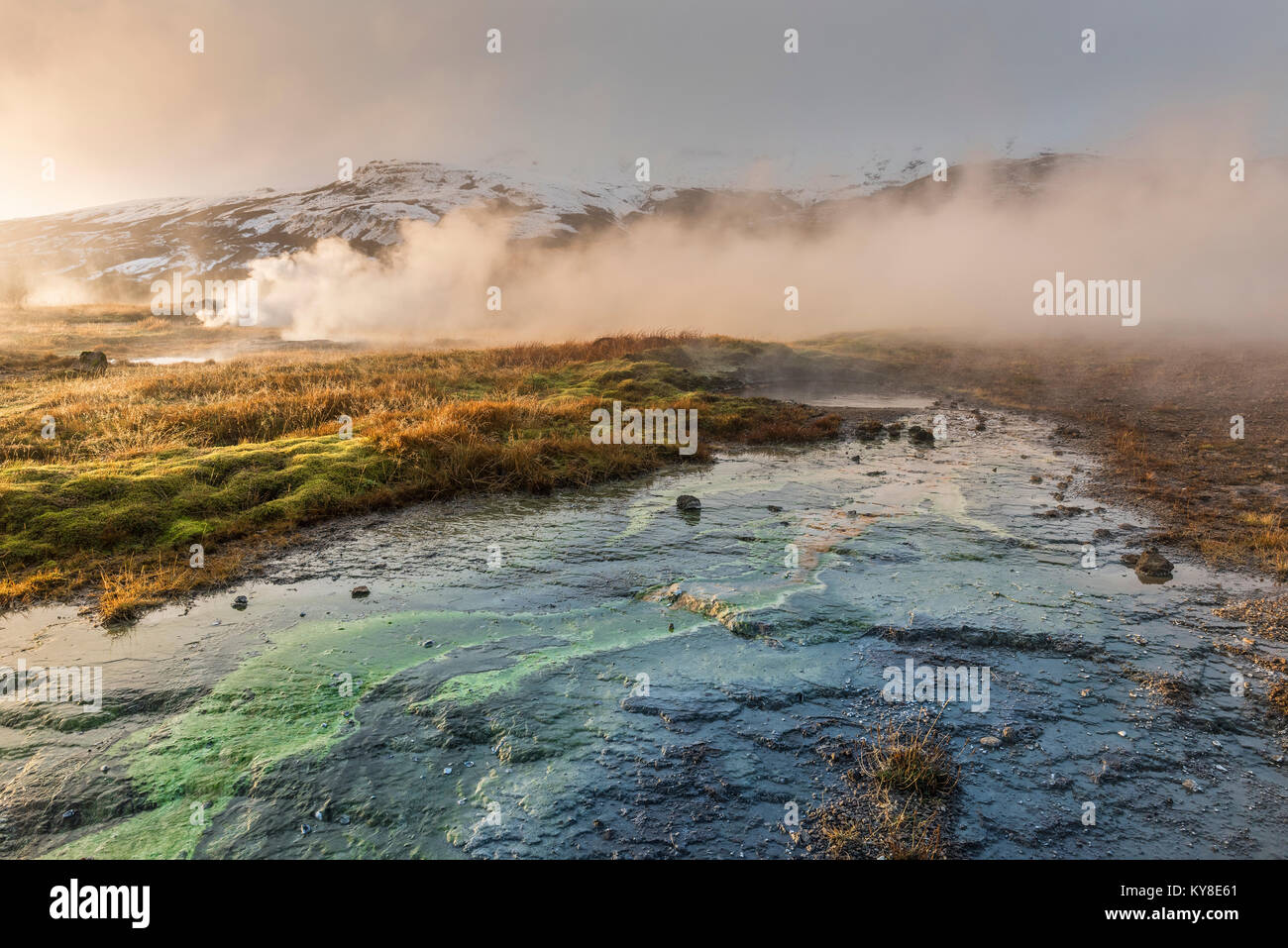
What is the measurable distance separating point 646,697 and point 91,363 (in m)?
27.5

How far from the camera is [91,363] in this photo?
23703mm

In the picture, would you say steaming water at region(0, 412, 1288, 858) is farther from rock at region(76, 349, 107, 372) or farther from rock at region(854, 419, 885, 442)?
rock at region(76, 349, 107, 372)

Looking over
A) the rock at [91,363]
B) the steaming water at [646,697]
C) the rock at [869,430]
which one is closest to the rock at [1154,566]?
the steaming water at [646,697]

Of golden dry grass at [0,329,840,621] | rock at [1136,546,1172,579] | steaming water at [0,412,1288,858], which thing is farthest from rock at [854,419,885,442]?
rock at [1136,546,1172,579]

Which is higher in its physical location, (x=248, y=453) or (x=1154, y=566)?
(x=248, y=453)

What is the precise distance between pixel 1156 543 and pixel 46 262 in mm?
166350

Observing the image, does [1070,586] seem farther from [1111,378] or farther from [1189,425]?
[1111,378]

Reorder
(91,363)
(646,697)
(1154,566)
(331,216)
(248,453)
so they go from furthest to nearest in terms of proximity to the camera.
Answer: (331,216) → (91,363) → (248,453) → (1154,566) → (646,697)

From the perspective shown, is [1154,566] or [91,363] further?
[91,363]

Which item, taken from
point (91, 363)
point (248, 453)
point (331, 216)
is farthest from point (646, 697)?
point (331, 216)

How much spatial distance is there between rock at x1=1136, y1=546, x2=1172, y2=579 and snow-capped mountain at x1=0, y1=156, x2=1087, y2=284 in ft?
408

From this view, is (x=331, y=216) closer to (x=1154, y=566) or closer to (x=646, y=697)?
(x=646, y=697)

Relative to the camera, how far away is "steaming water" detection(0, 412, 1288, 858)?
14.3ft

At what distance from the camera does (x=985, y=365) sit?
28.6 metres
